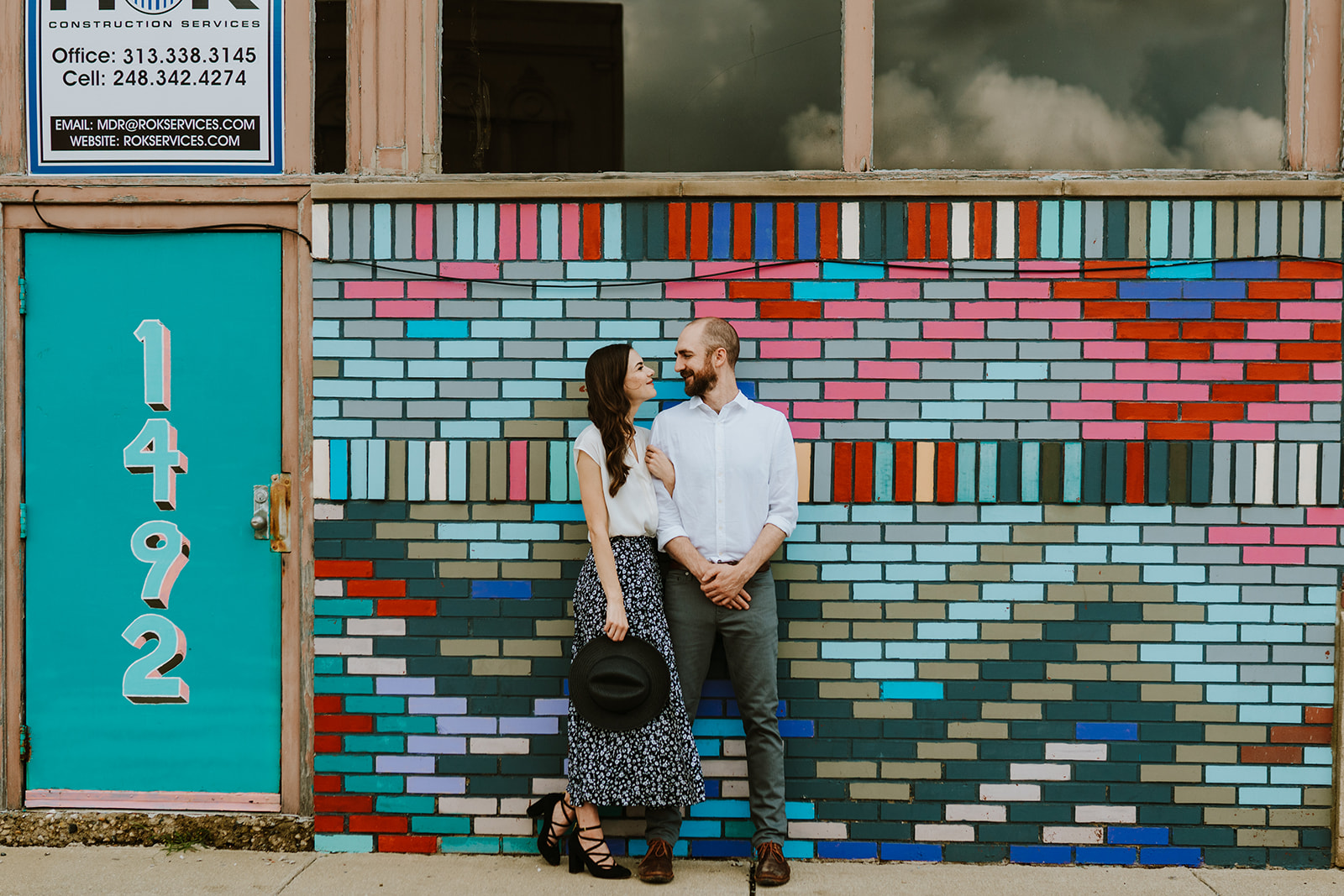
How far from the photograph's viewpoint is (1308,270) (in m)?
3.51

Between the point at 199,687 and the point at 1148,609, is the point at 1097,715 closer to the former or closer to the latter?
the point at 1148,609

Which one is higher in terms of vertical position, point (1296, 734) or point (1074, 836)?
point (1296, 734)

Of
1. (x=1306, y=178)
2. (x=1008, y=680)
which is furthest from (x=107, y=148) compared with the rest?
(x=1306, y=178)

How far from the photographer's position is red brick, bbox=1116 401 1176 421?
11.6ft

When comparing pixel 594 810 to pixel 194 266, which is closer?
pixel 594 810

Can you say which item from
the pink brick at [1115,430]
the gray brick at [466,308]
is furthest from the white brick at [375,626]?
the pink brick at [1115,430]

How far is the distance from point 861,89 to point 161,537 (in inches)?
129

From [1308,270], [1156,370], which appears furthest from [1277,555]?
[1308,270]

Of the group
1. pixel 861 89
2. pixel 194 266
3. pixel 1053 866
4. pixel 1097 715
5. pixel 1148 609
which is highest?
pixel 861 89

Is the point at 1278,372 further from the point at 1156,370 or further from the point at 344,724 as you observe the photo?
the point at 344,724

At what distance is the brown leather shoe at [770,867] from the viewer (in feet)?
10.8

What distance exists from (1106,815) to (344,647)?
296cm

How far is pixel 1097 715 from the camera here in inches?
140

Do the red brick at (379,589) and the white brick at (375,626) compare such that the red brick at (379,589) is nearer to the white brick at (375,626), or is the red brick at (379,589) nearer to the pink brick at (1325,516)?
the white brick at (375,626)
